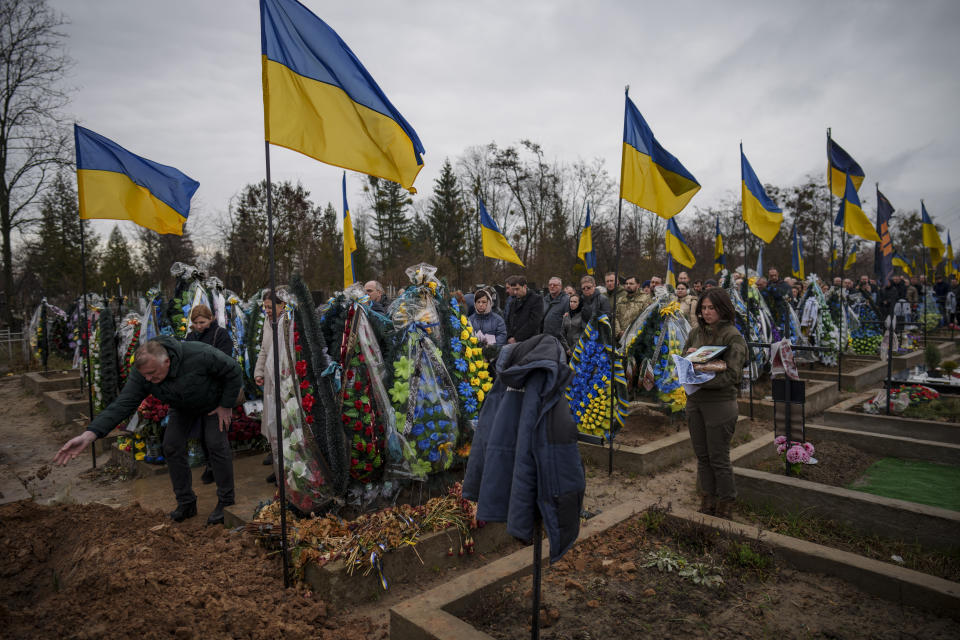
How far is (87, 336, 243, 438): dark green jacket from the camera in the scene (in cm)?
425

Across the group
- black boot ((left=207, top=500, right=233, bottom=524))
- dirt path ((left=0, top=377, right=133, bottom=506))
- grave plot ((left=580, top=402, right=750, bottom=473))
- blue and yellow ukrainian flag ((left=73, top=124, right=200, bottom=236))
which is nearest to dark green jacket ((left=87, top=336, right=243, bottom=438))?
black boot ((left=207, top=500, right=233, bottom=524))

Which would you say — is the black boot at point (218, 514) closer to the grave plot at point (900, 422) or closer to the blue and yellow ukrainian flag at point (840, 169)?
the grave plot at point (900, 422)

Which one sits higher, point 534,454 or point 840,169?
point 840,169

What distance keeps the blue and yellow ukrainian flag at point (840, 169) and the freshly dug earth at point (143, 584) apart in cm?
988

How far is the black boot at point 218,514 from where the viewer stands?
15.0 feet

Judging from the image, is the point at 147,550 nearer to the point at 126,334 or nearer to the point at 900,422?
the point at 126,334

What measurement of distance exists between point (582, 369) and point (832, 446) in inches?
115

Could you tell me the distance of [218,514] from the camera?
4609mm

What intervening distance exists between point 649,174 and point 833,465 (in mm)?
3672

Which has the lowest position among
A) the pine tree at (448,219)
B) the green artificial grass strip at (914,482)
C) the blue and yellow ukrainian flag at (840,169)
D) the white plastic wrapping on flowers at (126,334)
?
the green artificial grass strip at (914,482)

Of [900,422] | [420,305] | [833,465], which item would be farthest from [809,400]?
[420,305]

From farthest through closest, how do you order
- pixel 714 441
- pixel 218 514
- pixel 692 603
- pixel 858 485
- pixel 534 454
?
pixel 858 485
pixel 218 514
pixel 714 441
pixel 692 603
pixel 534 454

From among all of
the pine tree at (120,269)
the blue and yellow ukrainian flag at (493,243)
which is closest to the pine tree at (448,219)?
the pine tree at (120,269)

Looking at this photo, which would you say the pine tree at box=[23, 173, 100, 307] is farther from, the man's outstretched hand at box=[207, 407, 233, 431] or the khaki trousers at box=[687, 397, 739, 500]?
the khaki trousers at box=[687, 397, 739, 500]
